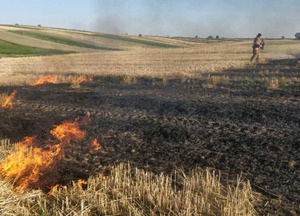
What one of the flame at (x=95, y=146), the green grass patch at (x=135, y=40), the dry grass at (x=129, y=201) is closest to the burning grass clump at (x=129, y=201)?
the dry grass at (x=129, y=201)

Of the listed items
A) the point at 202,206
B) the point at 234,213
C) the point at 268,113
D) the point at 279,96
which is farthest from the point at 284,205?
the point at 279,96

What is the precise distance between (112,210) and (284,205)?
7.37ft

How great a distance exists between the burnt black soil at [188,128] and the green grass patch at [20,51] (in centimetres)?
3402

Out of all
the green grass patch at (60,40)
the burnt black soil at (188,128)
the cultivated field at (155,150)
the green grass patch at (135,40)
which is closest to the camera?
the cultivated field at (155,150)

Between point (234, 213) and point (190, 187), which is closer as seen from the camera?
point (234, 213)

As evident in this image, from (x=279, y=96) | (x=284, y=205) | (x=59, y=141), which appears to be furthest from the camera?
(x=279, y=96)

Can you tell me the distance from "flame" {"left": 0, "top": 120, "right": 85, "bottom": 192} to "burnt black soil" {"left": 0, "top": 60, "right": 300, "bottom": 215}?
25 centimetres

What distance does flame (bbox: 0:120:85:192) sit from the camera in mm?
4578

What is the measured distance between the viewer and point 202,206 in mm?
3514

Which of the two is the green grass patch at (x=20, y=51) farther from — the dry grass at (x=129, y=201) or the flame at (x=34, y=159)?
the dry grass at (x=129, y=201)

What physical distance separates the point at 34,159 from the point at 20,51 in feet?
143

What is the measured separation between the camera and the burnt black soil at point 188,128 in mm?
4852

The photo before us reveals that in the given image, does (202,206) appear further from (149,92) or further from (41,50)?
(41,50)

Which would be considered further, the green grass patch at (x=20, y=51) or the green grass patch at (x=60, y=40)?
the green grass patch at (x=60, y=40)
